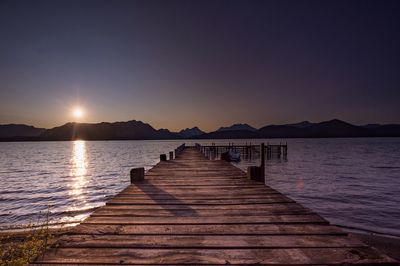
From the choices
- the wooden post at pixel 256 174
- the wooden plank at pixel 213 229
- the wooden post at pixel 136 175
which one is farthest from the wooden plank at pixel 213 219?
the wooden post at pixel 136 175

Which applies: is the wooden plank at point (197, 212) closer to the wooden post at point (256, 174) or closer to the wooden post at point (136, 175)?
the wooden post at point (256, 174)

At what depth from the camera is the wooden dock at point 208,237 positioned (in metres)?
2.62

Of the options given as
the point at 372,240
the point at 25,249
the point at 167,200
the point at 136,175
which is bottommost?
the point at 372,240

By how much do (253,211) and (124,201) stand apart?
2693 millimetres

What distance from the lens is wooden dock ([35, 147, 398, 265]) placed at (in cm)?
262

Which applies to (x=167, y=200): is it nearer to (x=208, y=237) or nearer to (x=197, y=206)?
(x=197, y=206)

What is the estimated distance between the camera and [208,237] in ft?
10.6

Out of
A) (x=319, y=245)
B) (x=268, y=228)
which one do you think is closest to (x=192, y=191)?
(x=268, y=228)

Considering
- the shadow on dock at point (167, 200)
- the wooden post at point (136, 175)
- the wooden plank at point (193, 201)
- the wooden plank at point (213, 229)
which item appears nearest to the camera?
the wooden plank at point (213, 229)

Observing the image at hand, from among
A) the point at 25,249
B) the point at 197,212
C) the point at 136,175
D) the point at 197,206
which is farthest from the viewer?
the point at 136,175

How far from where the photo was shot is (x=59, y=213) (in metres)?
14.3

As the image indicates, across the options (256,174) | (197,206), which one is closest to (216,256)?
(197,206)

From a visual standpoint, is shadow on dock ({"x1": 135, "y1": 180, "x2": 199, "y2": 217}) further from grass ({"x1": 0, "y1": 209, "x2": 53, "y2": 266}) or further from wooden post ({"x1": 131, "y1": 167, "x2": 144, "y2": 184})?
grass ({"x1": 0, "y1": 209, "x2": 53, "y2": 266})

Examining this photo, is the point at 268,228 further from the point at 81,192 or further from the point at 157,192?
the point at 81,192
